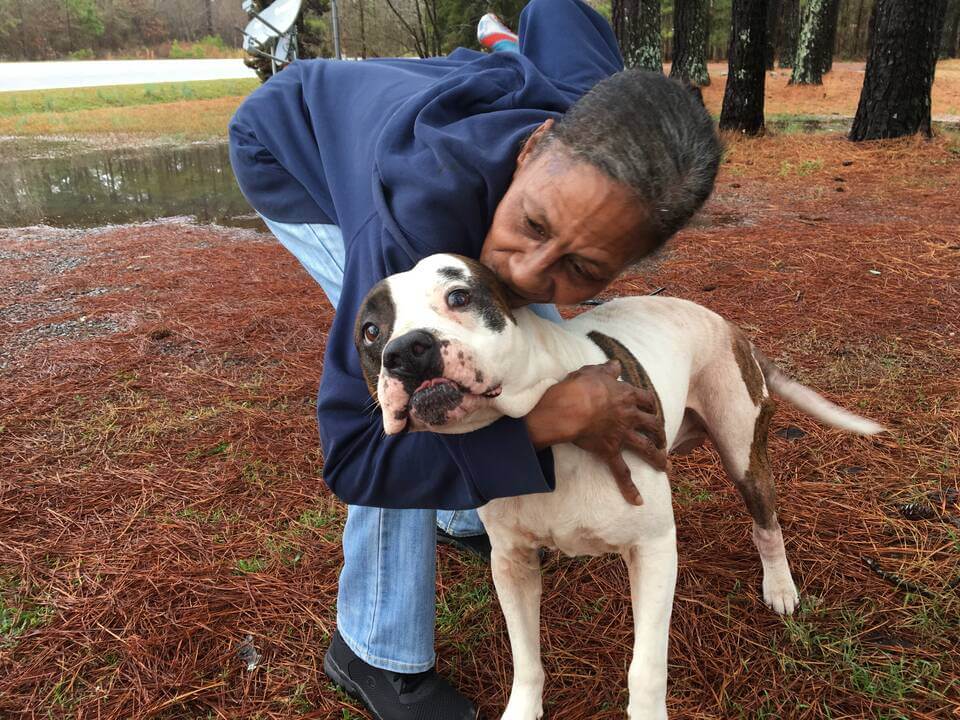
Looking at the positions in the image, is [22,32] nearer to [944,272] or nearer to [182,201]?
[182,201]

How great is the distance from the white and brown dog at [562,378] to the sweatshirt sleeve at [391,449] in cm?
8

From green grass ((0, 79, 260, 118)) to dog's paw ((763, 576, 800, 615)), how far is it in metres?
25.9

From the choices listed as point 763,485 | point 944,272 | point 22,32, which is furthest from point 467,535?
point 22,32

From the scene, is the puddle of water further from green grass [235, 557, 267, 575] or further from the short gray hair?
the short gray hair

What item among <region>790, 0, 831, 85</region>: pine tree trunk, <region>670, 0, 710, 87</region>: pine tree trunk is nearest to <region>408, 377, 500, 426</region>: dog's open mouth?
<region>670, 0, 710, 87</region>: pine tree trunk

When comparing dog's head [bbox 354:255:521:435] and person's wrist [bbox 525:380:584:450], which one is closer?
dog's head [bbox 354:255:521:435]

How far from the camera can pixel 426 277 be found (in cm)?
165

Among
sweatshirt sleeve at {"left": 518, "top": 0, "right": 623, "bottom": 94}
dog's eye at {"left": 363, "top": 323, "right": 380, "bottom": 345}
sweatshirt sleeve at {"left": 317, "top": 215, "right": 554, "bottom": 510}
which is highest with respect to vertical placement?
sweatshirt sleeve at {"left": 518, "top": 0, "right": 623, "bottom": 94}

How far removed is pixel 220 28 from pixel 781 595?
49.4m

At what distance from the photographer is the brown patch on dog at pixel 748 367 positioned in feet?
8.34

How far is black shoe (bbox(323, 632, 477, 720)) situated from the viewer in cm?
234

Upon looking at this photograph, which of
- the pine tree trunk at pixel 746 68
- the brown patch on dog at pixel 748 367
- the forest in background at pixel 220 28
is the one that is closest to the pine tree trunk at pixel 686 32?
the pine tree trunk at pixel 746 68

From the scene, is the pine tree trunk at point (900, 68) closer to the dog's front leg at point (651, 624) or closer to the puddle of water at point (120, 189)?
the puddle of water at point (120, 189)

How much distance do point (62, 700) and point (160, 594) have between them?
0.51 meters
